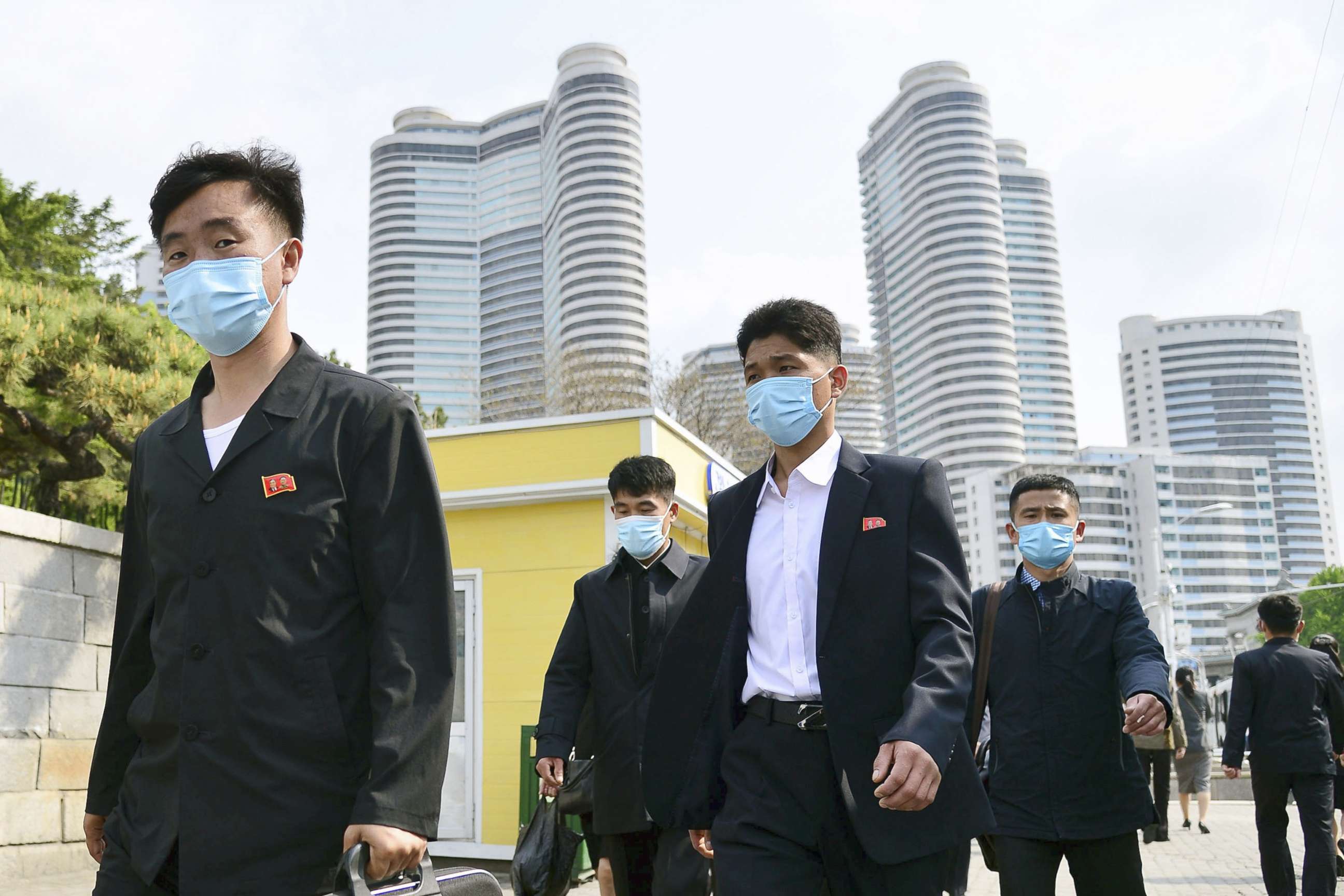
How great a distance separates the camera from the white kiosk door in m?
11.7

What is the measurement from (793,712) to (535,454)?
9272 mm

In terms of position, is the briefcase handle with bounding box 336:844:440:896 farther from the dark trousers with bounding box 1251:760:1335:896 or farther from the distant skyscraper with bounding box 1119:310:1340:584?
the distant skyscraper with bounding box 1119:310:1340:584

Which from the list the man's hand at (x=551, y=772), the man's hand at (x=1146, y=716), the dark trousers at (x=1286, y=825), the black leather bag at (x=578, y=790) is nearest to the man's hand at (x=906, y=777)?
the man's hand at (x=1146, y=716)

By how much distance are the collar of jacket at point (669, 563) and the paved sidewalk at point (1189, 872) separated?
3477mm

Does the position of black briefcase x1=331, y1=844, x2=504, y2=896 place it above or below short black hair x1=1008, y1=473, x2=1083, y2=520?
below

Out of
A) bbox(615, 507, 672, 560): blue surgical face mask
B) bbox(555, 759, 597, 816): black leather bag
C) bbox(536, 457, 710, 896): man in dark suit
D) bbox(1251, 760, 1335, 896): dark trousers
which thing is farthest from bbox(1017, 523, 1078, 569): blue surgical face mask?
bbox(1251, 760, 1335, 896): dark trousers

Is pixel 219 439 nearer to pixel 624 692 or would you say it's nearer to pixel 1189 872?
pixel 624 692

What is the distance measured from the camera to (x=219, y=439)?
8.55 ft

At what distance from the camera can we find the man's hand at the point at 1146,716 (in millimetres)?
4383

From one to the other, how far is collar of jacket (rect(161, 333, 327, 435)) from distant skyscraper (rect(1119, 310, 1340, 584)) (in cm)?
17712

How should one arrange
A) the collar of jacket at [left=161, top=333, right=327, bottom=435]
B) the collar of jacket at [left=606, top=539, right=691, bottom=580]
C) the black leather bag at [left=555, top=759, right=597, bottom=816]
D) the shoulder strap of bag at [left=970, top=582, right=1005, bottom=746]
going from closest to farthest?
the collar of jacket at [left=161, top=333, right=327, bottom=435], the shoulder strap of bag at [left=970, top=582, right=1005, bottom=746], the black leather bag at [left=555, top=759, right=597, bottom=816], the collar of jacket at [left=606, top=539, right=691, bottom=580]

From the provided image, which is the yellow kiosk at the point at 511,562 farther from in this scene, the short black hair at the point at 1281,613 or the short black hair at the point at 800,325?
the short black hair at the point at 800,325

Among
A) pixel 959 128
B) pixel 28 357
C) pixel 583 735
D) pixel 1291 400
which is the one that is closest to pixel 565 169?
pixel 959 128

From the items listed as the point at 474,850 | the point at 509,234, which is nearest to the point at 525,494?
the point at 474,850
